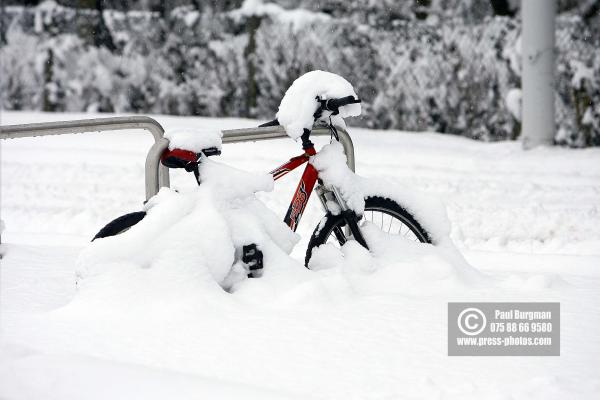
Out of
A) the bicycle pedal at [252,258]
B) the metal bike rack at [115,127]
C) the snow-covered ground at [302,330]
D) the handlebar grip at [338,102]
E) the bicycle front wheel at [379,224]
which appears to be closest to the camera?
the snow-covered ground at [302,330]

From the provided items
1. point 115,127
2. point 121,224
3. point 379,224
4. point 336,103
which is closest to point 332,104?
point 336,103

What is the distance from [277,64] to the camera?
11875 mm

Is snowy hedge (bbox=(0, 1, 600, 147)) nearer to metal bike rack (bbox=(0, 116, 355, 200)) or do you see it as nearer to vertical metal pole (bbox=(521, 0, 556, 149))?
vertical metal pole (bbox=(521, 0, 556, 149))

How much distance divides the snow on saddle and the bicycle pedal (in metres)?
0.44

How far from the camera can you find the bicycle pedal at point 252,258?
389 cm

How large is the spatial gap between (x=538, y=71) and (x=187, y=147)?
21.2ft

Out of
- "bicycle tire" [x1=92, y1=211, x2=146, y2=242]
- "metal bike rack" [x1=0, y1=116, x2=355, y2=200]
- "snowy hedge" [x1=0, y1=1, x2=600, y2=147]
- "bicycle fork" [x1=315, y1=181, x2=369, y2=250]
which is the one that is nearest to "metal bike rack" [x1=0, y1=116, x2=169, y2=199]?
"metal bike rack" [x1=0, y1=116, x2=355, y2=200]

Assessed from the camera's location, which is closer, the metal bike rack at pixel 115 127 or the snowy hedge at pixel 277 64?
the metal bike rack at pixel 115 127

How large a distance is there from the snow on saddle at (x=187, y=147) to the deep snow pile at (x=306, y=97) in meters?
0.40

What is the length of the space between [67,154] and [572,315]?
7.20m

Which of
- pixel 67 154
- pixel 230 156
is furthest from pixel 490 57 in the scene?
pixel 67 154

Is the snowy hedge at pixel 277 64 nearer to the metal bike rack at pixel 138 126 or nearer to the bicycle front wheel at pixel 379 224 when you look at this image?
the bicycle front wheel at pixel 379 224

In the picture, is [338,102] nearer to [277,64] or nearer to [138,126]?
[138,126]

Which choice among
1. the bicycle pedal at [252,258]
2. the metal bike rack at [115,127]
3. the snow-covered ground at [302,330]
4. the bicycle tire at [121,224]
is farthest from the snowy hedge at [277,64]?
the bicycle tire at [121,224]
